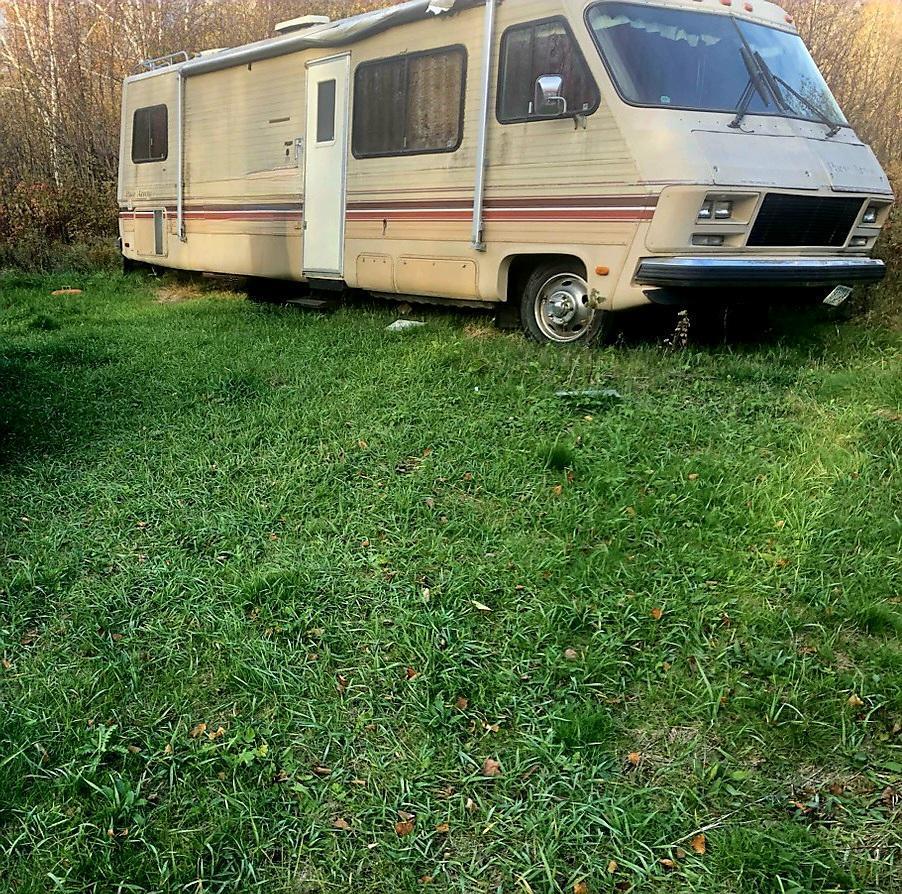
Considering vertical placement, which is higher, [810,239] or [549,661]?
[810,239]

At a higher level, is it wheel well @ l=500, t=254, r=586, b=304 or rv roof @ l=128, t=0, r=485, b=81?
rv roof @ l=128, t=0, r=485, b=81

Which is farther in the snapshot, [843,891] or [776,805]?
[776,805]

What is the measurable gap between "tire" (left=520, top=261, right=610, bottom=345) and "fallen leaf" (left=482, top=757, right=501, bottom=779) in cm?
426

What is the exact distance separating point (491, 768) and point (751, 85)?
5.42 metres

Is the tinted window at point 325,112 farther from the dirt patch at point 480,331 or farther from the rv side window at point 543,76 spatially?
the dirt patch at point 480,331

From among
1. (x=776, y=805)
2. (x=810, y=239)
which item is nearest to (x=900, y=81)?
(x=810, y=239)

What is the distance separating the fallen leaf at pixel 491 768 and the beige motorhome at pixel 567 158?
3.90m

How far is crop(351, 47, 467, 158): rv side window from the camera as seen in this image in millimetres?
7062

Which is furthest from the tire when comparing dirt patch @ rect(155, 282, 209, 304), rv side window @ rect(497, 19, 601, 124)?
dirt patch @ rect(155, 282, 209, 304)

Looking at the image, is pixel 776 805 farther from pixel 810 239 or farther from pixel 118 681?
pixel 810 239

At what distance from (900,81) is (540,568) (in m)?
9.97

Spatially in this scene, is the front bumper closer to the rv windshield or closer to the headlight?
the headlight

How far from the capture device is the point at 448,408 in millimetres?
5059

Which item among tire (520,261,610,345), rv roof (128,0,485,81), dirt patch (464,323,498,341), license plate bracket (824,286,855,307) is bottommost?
dirt patch (464,323,498,341)
